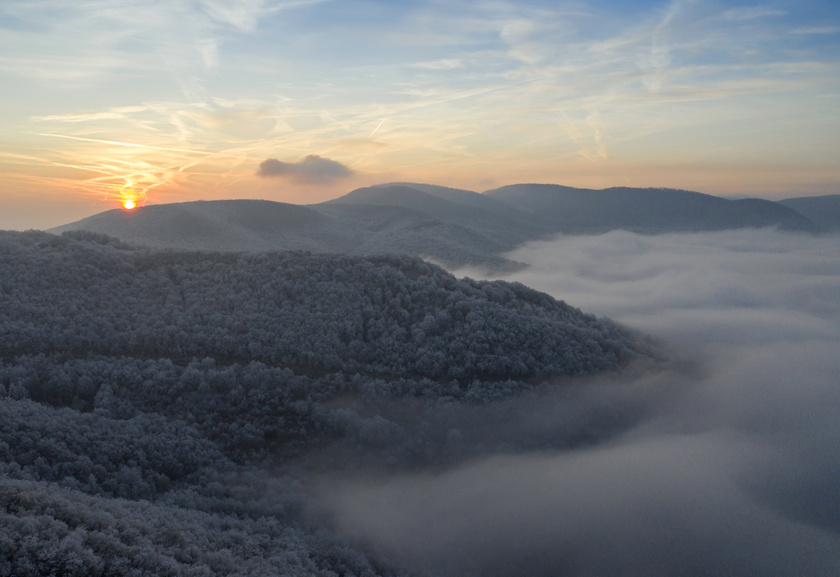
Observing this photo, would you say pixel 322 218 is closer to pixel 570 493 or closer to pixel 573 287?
pixel 573 287

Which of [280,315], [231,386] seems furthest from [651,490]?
[280,315]

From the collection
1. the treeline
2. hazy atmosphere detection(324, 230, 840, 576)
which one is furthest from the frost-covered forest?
hazy atmosphere detection(324, 230, 840, 576)

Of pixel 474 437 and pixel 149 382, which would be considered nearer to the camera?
pixel 149 382

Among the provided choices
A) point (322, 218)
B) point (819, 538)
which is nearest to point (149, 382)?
point (819, 538)

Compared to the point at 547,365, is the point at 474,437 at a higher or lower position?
lower

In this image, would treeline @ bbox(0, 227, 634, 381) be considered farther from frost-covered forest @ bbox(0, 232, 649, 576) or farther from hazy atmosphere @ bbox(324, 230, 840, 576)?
hazy atmosphere @ bbox(324, 230, 840, 576)

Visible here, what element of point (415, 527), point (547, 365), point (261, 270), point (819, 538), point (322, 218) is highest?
point (322, 218)

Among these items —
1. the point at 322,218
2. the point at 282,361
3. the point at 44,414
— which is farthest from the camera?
the point at 322,218

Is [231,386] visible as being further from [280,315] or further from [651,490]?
[651,490]

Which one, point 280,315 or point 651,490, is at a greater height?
point 280,315
